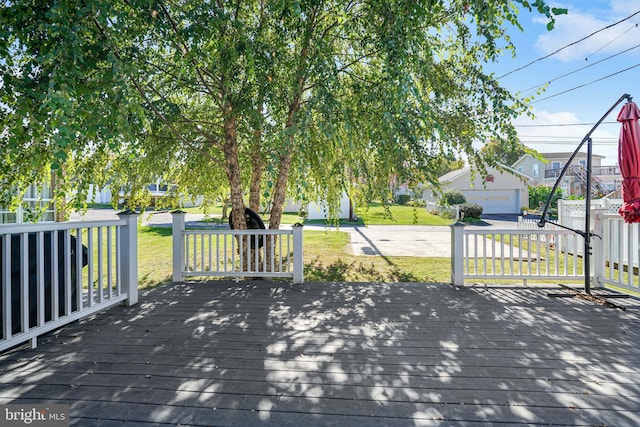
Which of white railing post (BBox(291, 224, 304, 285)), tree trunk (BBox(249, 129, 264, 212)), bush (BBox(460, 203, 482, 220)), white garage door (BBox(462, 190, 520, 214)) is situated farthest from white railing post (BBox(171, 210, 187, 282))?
white garage door (BBox(462, 190, 520, 214))

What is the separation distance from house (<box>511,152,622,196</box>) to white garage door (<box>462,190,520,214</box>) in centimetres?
163

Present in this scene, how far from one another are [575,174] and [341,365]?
93.8ft

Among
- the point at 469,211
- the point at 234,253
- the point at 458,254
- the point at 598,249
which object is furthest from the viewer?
the point at 469,211

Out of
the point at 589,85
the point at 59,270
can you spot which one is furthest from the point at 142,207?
the point at 589,85

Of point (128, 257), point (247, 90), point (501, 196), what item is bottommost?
point (128, 257)

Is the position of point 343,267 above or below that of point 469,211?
below

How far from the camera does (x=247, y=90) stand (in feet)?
13.2

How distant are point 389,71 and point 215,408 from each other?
2788 mm

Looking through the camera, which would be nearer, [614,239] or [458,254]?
[614,239]

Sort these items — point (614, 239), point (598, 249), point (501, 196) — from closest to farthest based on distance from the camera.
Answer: point (614, 239)
point (598, 249)
point (501, 196)

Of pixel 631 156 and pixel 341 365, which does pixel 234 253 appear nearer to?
pixel 341 365

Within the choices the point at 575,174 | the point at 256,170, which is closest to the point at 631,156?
the point at 256,170

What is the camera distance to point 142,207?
224 inches

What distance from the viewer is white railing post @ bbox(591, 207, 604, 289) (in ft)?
13.6
